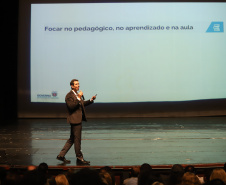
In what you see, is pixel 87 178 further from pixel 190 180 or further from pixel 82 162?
pixel 82 162

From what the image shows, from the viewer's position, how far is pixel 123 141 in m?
6.91

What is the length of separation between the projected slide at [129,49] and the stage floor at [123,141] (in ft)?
2.95

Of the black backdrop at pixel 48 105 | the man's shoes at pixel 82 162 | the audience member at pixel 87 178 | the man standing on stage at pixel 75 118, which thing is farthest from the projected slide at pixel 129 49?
the audience member at pixel 87 178

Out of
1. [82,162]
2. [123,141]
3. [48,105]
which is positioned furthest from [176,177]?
[48,105]

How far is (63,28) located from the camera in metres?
10.1

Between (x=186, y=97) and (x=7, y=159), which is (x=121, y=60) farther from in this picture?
(x=7, y=159)

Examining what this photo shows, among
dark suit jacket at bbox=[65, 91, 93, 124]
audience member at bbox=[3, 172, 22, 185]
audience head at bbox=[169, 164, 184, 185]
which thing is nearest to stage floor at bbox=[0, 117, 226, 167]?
dark suit jacket at bbox=[65, 91, 93, 124]

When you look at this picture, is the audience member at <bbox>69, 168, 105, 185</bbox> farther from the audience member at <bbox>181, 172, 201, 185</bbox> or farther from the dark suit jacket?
the dark suit jacket

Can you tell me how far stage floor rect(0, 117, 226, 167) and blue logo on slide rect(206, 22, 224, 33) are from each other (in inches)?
89.4

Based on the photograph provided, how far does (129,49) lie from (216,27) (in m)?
2.31

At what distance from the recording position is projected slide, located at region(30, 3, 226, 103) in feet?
33.1

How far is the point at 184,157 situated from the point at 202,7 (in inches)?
226

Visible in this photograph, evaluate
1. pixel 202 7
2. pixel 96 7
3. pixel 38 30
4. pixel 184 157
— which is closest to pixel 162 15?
pixel 202 7

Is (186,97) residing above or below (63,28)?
below
